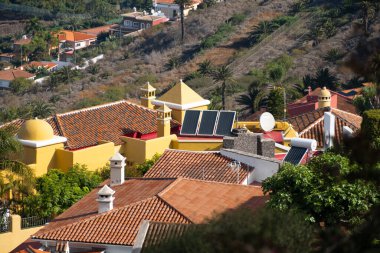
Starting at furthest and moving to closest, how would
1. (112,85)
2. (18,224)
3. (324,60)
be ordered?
(112,85) → (324,60) → (18,224)

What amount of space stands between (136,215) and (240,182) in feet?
15.5

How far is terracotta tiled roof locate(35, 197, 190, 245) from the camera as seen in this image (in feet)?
79.6

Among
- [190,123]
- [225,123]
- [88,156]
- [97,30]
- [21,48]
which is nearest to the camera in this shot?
[88,156]

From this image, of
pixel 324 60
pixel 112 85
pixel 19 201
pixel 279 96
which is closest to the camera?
pixel 19 201

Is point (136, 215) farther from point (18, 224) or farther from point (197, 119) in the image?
point (197, 119)

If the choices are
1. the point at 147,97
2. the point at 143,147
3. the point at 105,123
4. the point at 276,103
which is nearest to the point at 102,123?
the point at 105,123

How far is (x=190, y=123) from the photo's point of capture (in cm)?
3697

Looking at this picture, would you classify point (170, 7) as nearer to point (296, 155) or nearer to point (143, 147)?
point (143, 147)

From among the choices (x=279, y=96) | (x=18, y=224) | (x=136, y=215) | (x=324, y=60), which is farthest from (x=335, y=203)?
(x=324, y=60)

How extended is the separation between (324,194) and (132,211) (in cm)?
493

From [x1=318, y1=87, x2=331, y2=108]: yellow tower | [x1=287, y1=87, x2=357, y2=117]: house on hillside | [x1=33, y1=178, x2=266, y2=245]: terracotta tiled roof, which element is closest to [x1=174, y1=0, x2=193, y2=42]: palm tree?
[x1=287, y1=87, x2=357, y2=117]: house on hillside

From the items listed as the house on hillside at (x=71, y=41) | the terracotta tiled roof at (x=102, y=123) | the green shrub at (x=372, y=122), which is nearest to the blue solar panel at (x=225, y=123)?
the terracotta tiled roof at (x=102, y=123)

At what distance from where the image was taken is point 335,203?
21.7 metres

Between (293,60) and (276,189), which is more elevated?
(276,189)
